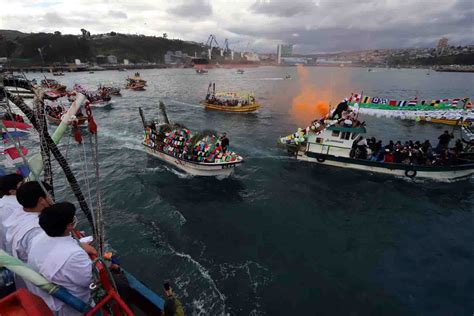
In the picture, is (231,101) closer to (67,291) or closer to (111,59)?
(67,291)

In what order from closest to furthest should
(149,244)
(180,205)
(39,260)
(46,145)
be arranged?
(39,260) → (46,145) → (149,244) → (180,205)

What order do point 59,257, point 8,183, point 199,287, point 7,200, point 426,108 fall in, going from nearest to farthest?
point 59,257
point 7,200
point 8,183
point 199,287
point 426,108

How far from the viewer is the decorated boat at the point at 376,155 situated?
20984 mm

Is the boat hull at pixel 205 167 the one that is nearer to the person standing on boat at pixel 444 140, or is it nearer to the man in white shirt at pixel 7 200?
the man in white shirt at pixel 7 200

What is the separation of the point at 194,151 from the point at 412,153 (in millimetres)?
18202

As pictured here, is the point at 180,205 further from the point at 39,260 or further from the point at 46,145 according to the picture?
the point at 39,260

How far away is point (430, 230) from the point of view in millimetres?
15586

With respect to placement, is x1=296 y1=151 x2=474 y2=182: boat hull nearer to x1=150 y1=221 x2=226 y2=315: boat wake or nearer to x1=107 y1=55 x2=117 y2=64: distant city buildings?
x1=150 y1=221 x2=226 y2=315: boat wake

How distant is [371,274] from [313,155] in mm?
13285

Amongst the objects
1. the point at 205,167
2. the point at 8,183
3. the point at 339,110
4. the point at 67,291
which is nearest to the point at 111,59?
the point at 205,167

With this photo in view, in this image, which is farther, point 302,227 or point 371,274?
point 302,227

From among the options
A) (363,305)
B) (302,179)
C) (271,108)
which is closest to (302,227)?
(363,305)

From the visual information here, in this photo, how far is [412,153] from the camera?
21.1 m

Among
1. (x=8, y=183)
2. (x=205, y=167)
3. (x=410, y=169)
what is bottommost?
(x=410, y=169)
